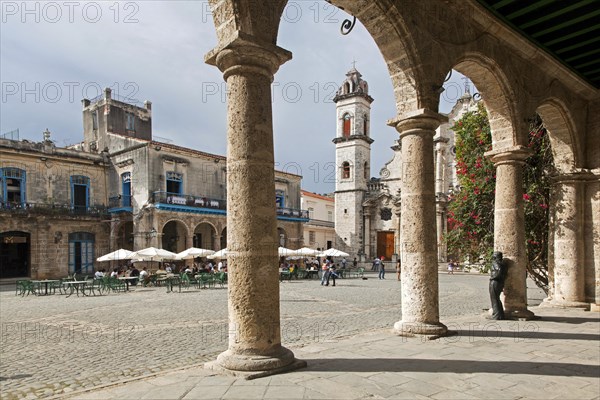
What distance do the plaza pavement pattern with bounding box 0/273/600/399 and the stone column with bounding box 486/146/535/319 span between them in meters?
0.38

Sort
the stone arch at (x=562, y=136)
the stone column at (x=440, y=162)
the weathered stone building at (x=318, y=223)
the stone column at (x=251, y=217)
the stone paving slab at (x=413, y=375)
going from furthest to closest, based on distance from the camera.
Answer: the weathered stone building at (x=318, y=223) → the stone column at (x=440, y=162) → the stone arch at (x=562, y=136) → the stone column at (x=251, y=217) → the stone paving slab at (x=413, y=375)

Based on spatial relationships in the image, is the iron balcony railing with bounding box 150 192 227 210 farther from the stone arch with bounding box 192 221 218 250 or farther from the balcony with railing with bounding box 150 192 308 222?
the stone arch with bounding box 192 221 218 250

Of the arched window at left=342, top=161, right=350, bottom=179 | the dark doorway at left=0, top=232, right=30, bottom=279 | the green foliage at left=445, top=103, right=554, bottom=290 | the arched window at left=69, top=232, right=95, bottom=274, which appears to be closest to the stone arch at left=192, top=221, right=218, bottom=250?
the arched window at left=69, top=232, right=95, bottom=274

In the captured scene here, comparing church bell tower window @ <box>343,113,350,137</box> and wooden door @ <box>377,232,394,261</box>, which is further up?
church bell tower window @ <box>343,113,350,137</box>

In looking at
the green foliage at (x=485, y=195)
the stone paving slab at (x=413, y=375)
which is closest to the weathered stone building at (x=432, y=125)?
the stone paving slab at (x=413, y=375)

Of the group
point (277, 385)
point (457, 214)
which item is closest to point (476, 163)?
point (457, 214)

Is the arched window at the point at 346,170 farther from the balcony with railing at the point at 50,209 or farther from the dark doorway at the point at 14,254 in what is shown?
the dark doorway at the point at 14,254

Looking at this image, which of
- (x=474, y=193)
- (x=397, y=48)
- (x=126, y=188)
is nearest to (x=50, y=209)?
(x=126, y=188)

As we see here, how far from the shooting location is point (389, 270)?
100 ft

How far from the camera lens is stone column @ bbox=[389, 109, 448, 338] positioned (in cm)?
539

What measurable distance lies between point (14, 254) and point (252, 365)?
80.3 ft

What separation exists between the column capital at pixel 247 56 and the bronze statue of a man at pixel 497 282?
479cm

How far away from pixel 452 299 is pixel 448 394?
944 cm

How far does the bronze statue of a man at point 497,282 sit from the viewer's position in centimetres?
670
